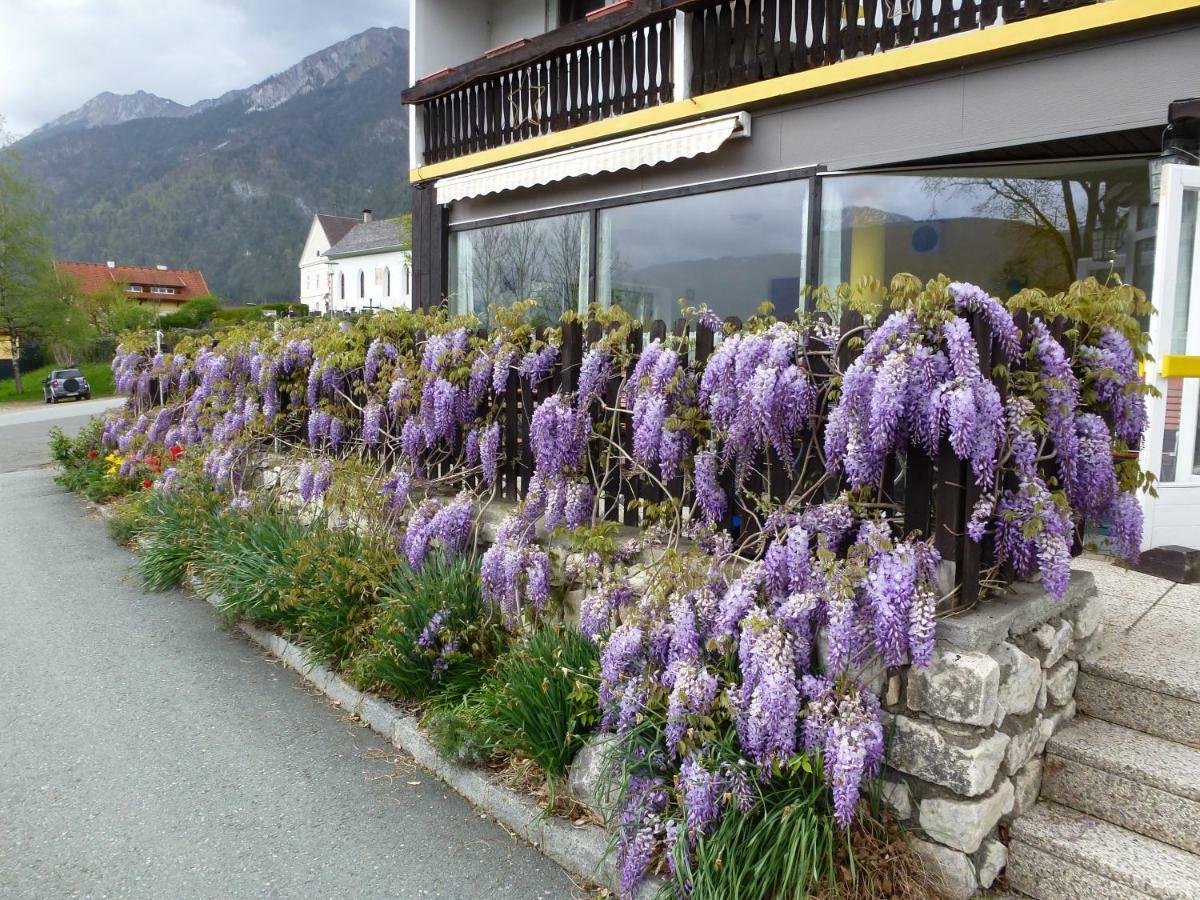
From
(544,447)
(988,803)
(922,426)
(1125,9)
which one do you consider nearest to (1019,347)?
(922,426)

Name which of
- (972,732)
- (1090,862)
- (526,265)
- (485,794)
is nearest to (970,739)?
(972,732)

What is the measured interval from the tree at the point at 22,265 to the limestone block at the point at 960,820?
44243 mm

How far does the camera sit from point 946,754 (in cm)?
250

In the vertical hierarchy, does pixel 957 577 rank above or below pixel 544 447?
below

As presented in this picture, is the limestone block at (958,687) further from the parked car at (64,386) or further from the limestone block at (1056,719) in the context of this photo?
the parked car at (64,386)

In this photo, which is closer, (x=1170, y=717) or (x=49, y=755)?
(x=1170, y=717)

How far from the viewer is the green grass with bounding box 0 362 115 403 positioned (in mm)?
37844

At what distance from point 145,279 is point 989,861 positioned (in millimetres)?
98849

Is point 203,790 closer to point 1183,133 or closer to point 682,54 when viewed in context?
point 1183,133

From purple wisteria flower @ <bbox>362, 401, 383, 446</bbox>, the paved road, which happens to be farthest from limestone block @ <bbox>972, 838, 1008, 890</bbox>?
the paved road

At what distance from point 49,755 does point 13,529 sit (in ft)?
18.9

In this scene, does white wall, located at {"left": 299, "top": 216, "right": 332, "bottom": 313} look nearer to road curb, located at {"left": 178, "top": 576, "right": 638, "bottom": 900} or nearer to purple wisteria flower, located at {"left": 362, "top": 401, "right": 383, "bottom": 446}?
purple wisteria flower, located at {"left": 362, "top": 401, "right": 383, "bottom": 446}

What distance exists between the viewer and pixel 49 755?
3.70 meters

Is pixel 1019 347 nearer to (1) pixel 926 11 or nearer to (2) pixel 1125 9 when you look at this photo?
(2) pixel 1125 9
